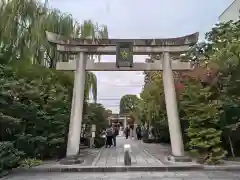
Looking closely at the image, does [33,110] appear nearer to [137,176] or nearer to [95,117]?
[137,176]

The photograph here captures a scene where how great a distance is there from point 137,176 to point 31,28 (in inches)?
379

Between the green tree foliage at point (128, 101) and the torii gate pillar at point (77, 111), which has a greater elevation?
the green tree foliage at point (128, 101)

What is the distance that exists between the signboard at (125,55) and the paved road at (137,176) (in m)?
5.20

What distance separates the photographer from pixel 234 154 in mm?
14641

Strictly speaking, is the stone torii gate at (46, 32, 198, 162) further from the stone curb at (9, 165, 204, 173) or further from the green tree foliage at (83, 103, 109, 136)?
the green tree foliage at (83, 103, 109, 136)

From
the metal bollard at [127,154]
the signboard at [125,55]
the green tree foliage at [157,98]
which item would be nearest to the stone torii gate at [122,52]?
the signboard at [125,55]

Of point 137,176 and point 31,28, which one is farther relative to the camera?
point 31,28

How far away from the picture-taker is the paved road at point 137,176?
9.98m

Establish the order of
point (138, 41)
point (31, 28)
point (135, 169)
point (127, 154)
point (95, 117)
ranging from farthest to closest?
point (95, 117)
point (31, 28)
point (138, 41)
point (127, 154)
point (135, 169)

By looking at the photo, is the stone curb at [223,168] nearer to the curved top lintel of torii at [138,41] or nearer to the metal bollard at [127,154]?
the metal bollard at [127,154]

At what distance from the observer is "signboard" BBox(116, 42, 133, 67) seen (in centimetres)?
1427

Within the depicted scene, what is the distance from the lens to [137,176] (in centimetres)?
1037

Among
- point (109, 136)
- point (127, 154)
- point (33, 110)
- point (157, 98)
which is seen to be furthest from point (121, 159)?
point (109, 136)

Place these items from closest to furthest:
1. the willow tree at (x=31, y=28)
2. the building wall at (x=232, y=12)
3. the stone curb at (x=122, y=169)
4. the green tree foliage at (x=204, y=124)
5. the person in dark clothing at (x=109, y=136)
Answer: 1. the stone curb at (x=122, y=169)
2. the green tree foliage at (x=204, y=124)
3. the willow tree at (x=31, y=28)
4. the person in dark clothing at (x=109, y=136)
5. the building wall at (x=232, y=12)
